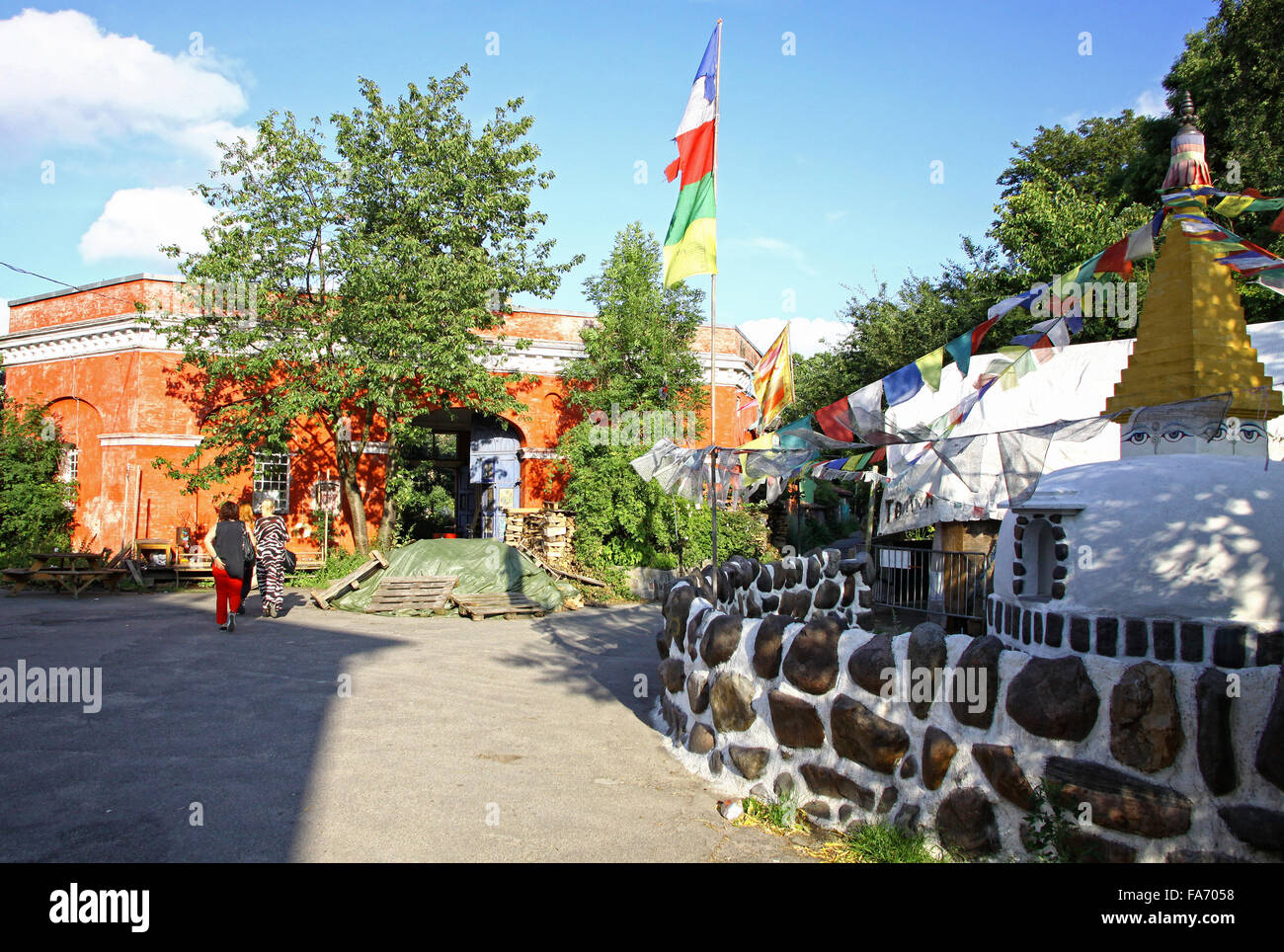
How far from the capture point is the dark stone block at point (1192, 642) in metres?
4.16

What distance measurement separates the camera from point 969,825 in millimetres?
3918

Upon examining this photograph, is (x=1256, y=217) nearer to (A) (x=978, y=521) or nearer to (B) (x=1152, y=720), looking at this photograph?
(A) (x=978, y=521)

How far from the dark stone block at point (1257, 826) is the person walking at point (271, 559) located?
11.6 meters

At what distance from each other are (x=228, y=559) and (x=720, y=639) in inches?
300

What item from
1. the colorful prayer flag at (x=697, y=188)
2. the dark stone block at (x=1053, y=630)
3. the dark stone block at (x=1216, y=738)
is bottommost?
the dark stone block at (x=1216, y=738)

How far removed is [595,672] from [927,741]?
Answer: 541cm

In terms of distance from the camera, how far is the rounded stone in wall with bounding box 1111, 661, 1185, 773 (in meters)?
3.45

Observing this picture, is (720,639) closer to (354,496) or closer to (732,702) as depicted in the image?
(732,702)

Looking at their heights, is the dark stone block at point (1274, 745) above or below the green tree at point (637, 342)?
below

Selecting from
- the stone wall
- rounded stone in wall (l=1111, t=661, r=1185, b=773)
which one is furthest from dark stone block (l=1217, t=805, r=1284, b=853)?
rounded stone in wall (l=1111, t=661, r=1185, b=773)

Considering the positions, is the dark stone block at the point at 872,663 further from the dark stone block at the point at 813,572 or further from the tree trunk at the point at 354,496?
the tree trunk at the point at 354,496

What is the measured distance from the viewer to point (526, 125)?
1802cm

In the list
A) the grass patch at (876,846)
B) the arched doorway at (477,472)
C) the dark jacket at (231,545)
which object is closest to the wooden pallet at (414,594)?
the dark jacket at (231,545)

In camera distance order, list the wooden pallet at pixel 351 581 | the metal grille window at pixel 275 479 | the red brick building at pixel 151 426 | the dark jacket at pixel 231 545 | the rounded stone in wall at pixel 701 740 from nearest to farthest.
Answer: the rounded stone in wall at pixel 701 740
the dark jacket at pixel 231 545
the wooden pallet at pixel 351 581
the red brick building at pixel 151 426
the metal grille window at pixel 275 479
